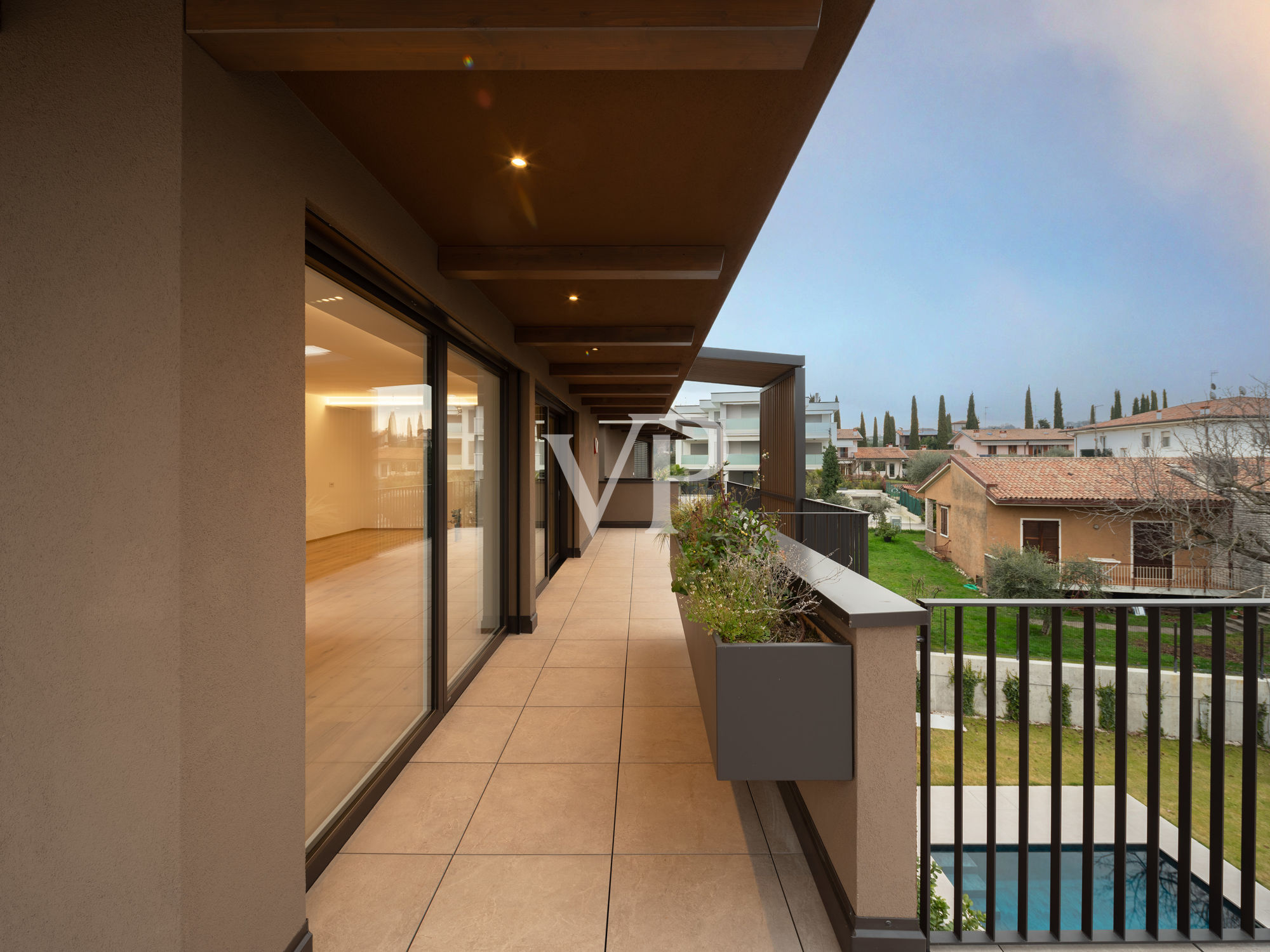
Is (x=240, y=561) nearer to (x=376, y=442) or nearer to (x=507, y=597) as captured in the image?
(x=376, y=442)

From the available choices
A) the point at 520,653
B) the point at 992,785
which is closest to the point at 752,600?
the point at 992,785

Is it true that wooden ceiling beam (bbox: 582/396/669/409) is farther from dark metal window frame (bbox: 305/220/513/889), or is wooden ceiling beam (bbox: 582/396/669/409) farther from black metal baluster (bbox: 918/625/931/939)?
black metal baluster (bbox: 918/625/931/939)

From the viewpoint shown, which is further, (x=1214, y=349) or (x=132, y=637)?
(x=1214, y=349)

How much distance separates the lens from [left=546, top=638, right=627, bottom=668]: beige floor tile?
4355 mm

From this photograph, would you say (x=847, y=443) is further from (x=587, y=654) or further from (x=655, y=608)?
(x=587, y=654)

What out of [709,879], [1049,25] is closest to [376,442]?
[709,879]

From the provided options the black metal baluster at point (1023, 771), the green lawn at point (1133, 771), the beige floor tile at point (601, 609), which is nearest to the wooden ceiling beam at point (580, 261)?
the black metal baluster at point (1023, 771)

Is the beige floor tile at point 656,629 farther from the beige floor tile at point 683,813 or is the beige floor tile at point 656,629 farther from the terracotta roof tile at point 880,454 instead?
the terracotta roof tile at point 880,454

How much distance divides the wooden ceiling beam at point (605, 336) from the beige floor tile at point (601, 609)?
105 inches

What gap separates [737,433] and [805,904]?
36.5 metres

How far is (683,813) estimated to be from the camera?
2.54 metres

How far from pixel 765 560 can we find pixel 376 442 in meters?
1.85

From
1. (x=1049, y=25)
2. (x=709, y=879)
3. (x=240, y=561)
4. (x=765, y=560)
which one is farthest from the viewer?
(x=1049, y=25)

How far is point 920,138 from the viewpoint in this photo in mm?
75125
